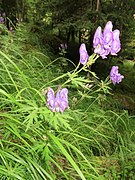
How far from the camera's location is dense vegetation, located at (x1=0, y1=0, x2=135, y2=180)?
1.83 meters

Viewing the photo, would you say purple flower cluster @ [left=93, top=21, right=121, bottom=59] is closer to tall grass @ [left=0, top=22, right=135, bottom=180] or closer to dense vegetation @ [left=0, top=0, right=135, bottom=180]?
dense vegetation @ [left=0, top=0, right=135, bottom=180]

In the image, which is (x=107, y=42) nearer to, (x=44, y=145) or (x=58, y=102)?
(x=58, y=102)

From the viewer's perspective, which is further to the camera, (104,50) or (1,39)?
(1,39)

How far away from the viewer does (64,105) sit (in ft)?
5.60

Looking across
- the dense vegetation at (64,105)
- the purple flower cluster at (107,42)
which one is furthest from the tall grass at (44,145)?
the purple flower cluster at (107,42)

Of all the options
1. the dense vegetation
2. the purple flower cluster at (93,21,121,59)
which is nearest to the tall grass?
the dense vegetation

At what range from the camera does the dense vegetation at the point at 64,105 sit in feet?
6.02

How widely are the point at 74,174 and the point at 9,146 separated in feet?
1.76

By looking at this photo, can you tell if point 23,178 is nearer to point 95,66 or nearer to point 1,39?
point 1,39

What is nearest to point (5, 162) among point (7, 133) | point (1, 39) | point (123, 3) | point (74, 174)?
point (7, 133)

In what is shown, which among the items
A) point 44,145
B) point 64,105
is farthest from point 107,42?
point 44,145

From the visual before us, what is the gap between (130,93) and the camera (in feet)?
27.1

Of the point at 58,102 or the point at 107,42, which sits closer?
the point at 58,102

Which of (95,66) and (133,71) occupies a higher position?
(95,66)
